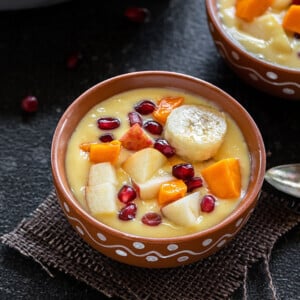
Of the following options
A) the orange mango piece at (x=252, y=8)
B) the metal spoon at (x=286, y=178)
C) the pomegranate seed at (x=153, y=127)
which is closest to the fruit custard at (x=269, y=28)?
the orange mango piece at (x=252, y=8)

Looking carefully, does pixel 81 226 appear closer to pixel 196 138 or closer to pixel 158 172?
pixel 158 172

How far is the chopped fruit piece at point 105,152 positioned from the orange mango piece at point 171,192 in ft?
0.53

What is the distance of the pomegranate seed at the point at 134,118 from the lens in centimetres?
199

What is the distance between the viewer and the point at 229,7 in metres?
2.34

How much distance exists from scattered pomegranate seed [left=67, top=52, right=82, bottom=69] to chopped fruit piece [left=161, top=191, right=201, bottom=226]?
0.81 m

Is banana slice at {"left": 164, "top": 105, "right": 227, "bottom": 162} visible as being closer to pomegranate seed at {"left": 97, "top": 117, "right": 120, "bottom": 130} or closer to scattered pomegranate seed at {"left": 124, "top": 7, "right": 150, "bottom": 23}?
pomegranate seed at {"left": 97, "top": 117, "right": 120, "bottom": 130}

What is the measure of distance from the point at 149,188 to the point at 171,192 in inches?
2.3

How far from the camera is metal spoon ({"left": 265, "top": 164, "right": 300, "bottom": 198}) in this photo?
2072mm

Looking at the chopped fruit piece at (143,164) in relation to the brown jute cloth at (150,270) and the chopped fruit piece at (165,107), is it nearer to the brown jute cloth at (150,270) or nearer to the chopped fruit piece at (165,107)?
the chopped fruit piece at (165,107)

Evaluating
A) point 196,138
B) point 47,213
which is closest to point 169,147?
point 196,138

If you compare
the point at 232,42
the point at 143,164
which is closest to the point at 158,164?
the point at 143,164

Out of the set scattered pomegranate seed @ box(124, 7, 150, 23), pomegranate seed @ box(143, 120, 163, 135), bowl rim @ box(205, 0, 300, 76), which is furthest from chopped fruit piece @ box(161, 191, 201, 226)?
scattered pomegranate seed @ box(124, 7, 150, 23)

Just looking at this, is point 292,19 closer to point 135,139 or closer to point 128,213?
point 135,139

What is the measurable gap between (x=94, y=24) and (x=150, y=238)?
1.11 metres
